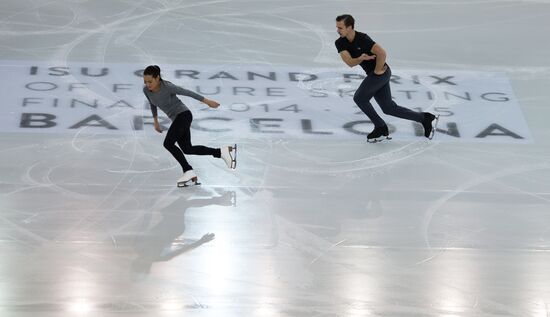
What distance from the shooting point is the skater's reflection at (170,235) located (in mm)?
9539

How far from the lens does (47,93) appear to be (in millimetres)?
12898

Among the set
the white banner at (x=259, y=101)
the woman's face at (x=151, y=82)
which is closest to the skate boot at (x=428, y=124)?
the white banner at (x=259, y=101)

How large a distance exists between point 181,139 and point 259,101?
2.39m

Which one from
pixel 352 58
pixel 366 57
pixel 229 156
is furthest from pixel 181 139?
pixel 366 57

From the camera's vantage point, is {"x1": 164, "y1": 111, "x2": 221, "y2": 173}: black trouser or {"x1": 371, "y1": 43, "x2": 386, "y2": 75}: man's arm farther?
{"x1": 371, "y1": 43, "x2": 386, "y2": 75}: man's arm

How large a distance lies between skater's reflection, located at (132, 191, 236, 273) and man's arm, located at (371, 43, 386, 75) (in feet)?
6.92

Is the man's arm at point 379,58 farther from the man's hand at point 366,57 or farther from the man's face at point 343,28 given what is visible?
the man's face at point 343,28

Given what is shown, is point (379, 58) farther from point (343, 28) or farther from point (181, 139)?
point (181, 139)

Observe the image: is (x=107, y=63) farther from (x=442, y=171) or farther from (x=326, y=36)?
(x=442, y=171)

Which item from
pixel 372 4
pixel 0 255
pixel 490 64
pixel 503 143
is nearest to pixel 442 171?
pixel 503 143

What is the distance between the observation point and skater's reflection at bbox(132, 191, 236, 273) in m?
9.54

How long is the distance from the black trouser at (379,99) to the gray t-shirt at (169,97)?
2077mm

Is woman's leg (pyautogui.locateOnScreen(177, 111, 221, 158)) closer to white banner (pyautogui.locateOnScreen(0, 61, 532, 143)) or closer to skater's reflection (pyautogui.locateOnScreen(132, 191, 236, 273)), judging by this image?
skater's reflection (pyautogui.locateOnScreen(132, 191, 236, 273))

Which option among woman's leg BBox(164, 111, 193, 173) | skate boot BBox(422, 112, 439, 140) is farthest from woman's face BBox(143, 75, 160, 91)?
skate boot BBox(422, 112, 439, 140)
